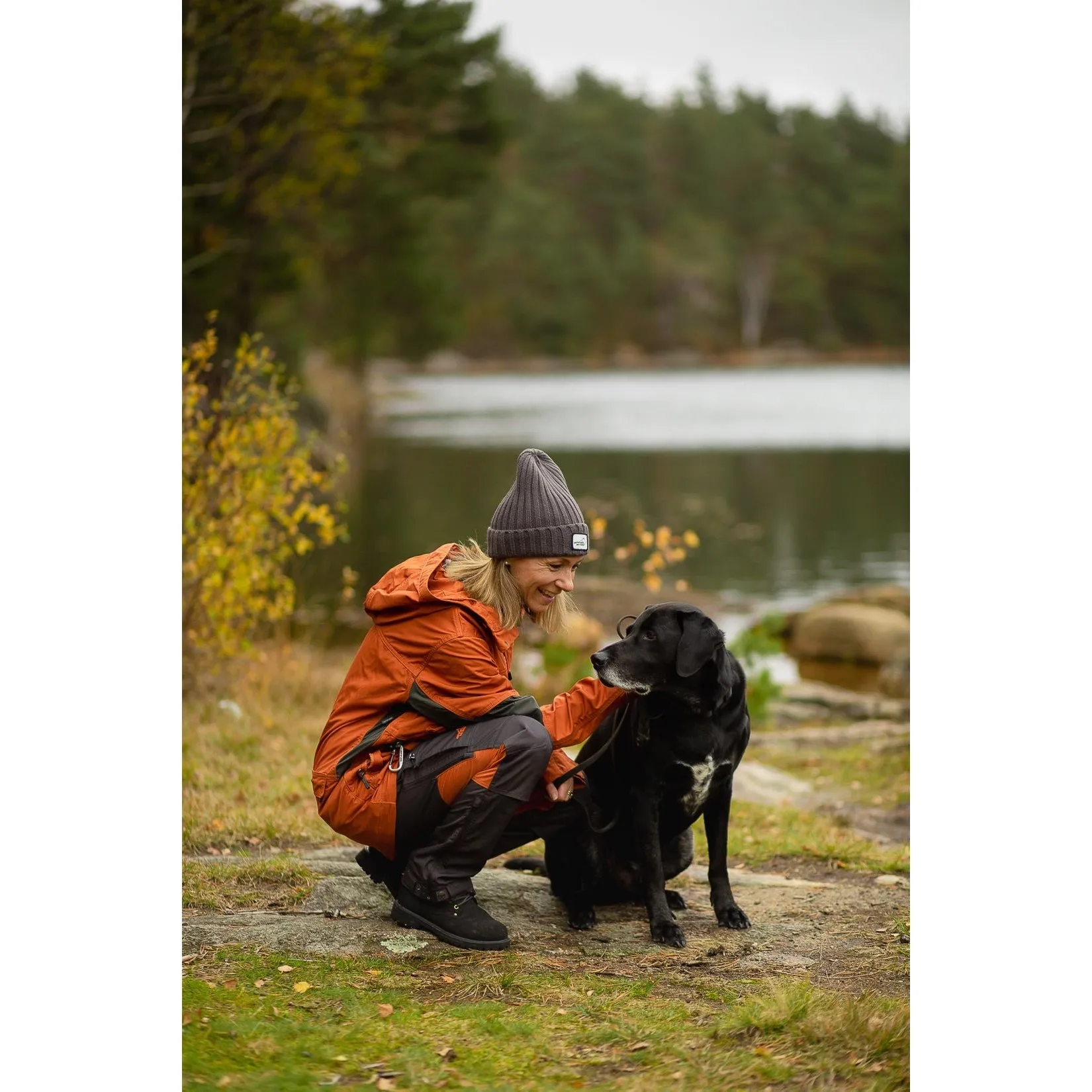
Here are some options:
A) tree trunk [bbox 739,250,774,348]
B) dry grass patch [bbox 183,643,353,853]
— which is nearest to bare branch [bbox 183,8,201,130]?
dry grass patch [bbox 183,643,353,853]

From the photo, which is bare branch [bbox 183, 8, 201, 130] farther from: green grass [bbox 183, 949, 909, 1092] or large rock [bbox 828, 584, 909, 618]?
large rock [bbox 828, 584, 909, 618]

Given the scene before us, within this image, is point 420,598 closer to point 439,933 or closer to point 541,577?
point 541,577

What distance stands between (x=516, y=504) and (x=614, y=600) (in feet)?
31.2

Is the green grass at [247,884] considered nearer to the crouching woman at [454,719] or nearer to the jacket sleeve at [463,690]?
the crouching woman at [454,719]

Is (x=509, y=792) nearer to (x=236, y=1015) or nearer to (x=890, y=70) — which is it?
(x=236, y=1015)

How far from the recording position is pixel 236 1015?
3076 mm

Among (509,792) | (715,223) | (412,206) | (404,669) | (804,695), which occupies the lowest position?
(804,695)

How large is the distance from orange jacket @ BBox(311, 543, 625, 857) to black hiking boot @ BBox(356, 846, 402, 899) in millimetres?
101

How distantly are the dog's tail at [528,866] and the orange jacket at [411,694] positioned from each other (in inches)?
29.6

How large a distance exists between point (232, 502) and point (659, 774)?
3.58 meters

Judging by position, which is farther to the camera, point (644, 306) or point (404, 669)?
point (644, 306)

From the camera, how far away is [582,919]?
382 cm

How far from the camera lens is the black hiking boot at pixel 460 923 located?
3.59 meters
